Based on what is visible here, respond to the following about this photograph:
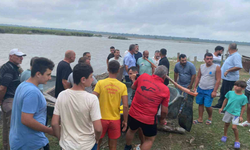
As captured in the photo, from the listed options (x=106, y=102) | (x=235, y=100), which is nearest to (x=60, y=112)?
(x=106, y=102)

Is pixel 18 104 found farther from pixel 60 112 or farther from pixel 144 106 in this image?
pixel 144 106

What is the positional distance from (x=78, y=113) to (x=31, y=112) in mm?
480

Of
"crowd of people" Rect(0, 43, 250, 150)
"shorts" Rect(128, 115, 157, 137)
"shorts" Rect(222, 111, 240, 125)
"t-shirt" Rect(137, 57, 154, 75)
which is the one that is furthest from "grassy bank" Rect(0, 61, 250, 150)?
"t-shirt" Rect(137, 57, 154, 75)

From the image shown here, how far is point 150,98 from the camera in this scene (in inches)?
109

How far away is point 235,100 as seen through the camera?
3662mm

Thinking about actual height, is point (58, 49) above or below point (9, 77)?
below

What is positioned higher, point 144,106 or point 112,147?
point 144,106

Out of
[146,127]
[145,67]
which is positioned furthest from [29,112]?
[145,67]

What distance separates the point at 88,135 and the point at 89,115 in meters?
0.25

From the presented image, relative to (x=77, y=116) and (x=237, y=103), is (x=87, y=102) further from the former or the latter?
(x=237, y=103)

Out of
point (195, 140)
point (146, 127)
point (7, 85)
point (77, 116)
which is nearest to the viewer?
point (77, 116)

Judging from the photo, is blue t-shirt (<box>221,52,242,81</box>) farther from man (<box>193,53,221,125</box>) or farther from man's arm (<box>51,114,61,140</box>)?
man's arm (<box>51,114,61,140</box>)

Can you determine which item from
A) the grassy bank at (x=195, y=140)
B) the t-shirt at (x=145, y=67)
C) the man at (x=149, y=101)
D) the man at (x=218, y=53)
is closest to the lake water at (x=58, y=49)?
the t-shirt at (x=145, y=67)

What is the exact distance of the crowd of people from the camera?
1.86 metres
